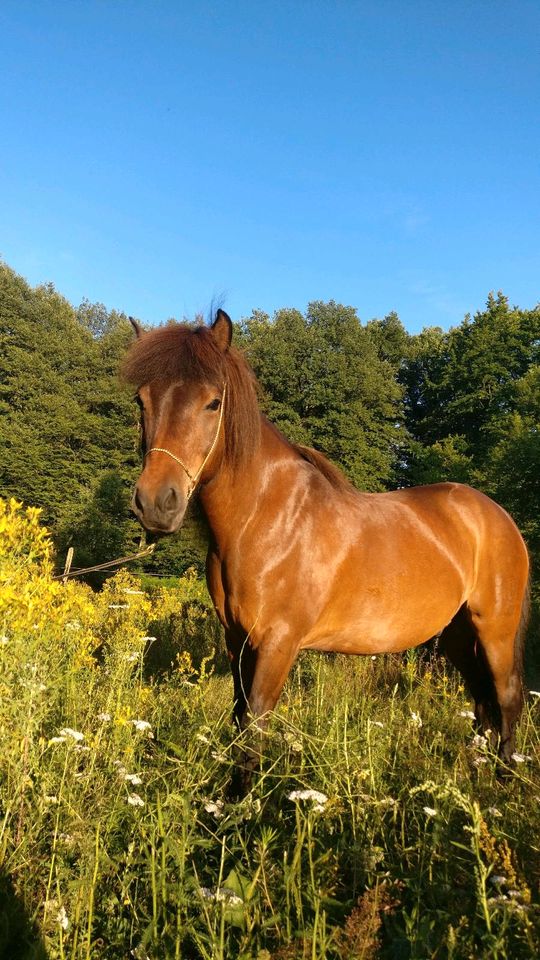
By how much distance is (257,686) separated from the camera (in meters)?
2.64

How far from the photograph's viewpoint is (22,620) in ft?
6.79

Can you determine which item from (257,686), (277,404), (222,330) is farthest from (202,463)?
(277,404)

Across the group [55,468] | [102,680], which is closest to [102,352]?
[55,468]

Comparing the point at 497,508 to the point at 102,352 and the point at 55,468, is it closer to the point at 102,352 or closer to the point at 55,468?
the point at 55,468

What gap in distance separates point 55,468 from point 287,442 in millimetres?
24275

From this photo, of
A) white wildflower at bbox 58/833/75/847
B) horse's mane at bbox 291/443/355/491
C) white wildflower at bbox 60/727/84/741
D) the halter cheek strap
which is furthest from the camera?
horse's mane at bbox 291/443/355/491

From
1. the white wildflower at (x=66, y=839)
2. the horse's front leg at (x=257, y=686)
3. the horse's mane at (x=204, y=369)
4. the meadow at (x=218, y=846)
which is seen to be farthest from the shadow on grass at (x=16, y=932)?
the horse's mane at (x=204, y=369)

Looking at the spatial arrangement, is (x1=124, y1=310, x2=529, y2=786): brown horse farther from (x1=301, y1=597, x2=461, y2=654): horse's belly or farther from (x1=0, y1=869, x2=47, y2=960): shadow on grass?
(x1=0, y1=869, x2=47, y2=960): shadow on grass

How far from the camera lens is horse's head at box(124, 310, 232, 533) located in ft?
7.75

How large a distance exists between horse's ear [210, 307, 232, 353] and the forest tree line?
781 inches

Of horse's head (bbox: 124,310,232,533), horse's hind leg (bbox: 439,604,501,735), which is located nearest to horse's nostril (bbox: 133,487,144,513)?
horse's head (bbox: 124,310,232,533)

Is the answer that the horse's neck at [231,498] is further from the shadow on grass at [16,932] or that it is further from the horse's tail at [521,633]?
the horse's tail at [521,633]

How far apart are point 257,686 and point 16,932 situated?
1268 millimetres

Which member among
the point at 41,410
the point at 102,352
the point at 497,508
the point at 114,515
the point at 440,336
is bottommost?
the point at 114,515
